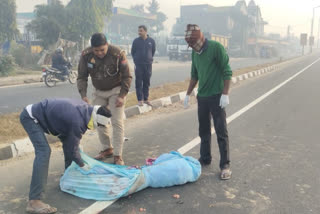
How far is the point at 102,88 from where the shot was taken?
4242 mm

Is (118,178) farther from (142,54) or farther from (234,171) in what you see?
(142,54)

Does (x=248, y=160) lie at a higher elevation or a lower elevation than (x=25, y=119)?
lower

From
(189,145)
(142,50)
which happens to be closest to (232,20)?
(142,50)

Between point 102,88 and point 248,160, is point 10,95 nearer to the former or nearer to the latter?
point 102,88

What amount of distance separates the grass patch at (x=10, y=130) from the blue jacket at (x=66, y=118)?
2.39 metres

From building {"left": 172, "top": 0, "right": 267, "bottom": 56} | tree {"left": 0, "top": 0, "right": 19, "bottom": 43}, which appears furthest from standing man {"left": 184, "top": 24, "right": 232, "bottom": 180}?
building {"left": 172, "top": 0, "right": 267, "bottom": 56}

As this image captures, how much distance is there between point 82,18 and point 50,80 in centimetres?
1033

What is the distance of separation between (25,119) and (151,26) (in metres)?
68.9

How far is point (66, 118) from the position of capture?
2.79 m

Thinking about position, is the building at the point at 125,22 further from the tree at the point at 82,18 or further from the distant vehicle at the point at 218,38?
the tree at the point at 82,18

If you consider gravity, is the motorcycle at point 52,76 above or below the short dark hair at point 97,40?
below

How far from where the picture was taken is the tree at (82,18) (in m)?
21.2

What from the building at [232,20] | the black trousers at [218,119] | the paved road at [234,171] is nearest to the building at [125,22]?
the building at [232,20]

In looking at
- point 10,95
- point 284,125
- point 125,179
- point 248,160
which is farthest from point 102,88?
point 10,95
